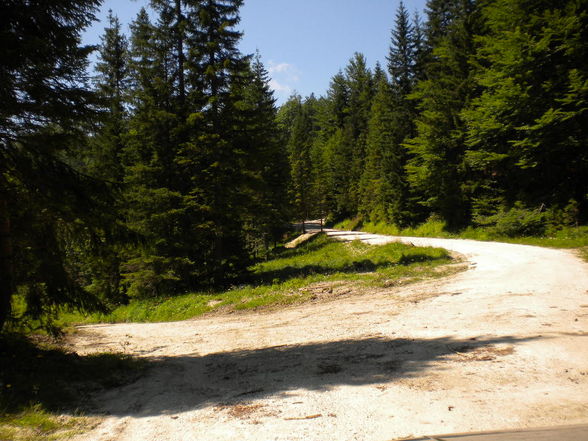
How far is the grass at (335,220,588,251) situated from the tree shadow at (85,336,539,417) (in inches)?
439

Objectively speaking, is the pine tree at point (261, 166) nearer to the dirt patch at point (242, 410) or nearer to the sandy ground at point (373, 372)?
the sandy ground at point (373, 372)

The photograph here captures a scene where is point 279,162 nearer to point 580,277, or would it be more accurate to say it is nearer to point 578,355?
point 580,277

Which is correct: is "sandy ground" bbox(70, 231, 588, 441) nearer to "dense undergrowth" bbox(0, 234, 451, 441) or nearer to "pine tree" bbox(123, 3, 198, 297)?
"dense undergrowth" bbox(0, 234, 451, 441)

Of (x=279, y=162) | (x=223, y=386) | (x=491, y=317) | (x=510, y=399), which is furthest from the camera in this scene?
(x=279, y=162)

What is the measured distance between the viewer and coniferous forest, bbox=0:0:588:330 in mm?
6188

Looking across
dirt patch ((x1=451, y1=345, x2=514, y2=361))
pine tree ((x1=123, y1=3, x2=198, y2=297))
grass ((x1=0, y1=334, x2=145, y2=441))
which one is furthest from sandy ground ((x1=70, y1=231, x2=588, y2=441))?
pine tree ((x1=123, y1=3, x2=198, y2=297))

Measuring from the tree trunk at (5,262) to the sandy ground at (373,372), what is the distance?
238cm

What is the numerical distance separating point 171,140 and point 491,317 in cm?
1678

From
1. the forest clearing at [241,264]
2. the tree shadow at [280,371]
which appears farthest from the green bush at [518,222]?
the tree shadow at [280,371]

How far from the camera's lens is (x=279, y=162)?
36344 mm

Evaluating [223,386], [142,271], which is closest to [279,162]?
[142,271]

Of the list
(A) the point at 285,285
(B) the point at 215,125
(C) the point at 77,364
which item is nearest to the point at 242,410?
(C) the point at 77,364

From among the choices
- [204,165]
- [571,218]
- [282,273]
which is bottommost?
[282,273]

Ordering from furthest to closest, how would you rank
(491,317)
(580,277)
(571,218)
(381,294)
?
1. (571,218)
2. (381,294)
3. (580,277)
4. (491,317)
